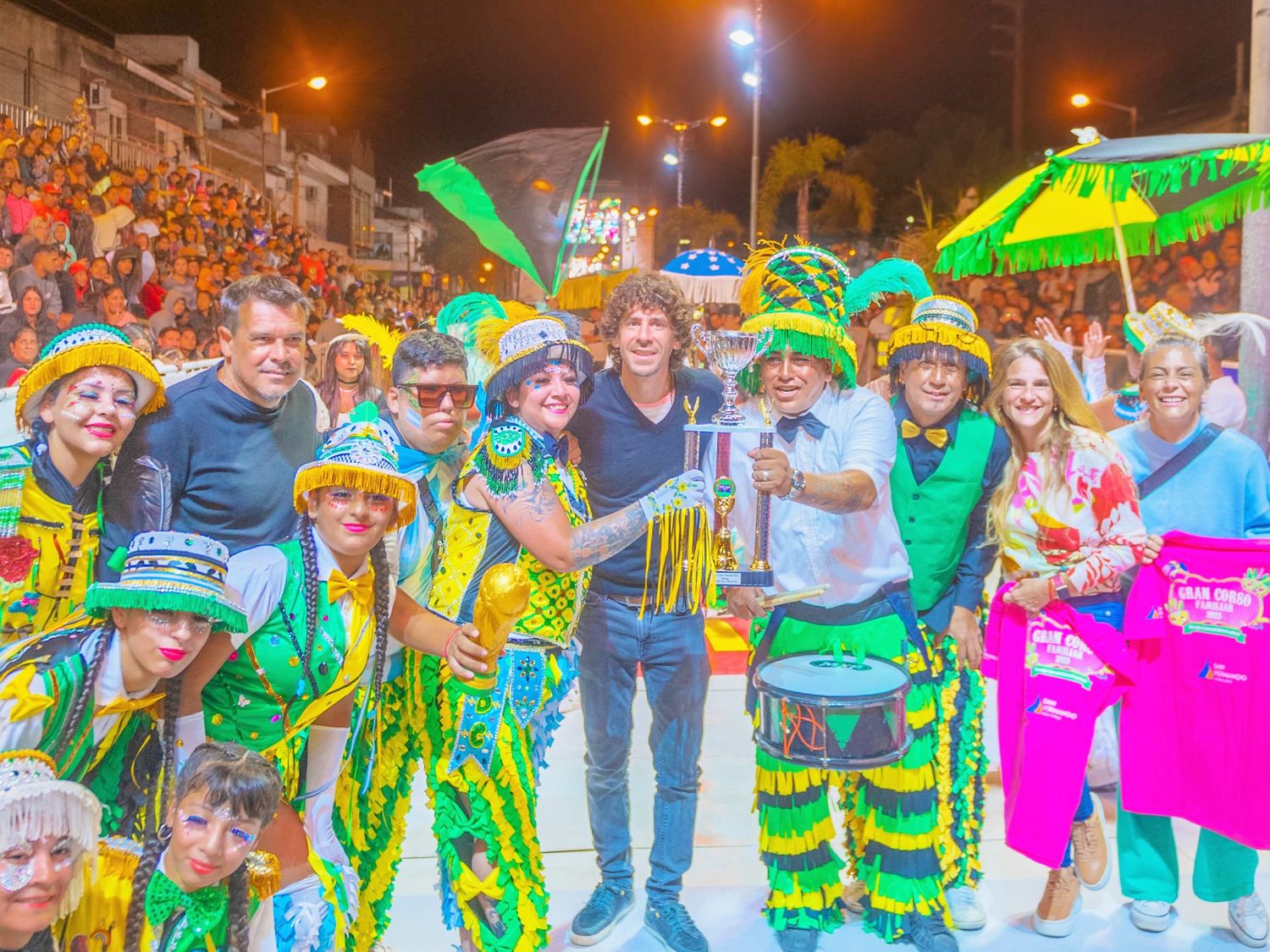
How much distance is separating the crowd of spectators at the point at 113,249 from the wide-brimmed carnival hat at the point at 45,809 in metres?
4.51

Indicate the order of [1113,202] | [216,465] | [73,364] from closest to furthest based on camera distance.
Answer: [73,364] → [216,465] → [1113,202]

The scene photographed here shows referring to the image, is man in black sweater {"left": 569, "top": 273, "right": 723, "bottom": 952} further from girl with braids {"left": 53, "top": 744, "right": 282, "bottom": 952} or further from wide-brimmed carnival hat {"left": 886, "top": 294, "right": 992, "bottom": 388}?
girl with braids {"left": 53, "top": 744, "right": 282, "bottom": 952}

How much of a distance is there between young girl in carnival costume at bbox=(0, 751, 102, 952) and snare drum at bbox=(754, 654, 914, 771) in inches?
70.7

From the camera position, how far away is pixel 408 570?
2.96 metres

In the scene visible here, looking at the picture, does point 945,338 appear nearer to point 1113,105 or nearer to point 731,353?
point 731,353

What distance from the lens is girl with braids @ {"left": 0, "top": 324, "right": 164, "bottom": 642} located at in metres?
2.71

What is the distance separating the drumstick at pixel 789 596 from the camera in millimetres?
3137

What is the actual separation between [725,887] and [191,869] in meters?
2.13

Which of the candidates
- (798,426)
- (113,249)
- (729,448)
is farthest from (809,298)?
(113,249)

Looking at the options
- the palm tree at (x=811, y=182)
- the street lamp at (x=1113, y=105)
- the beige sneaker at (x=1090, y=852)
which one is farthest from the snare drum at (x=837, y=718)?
the palm tree at (x=811, y=182)

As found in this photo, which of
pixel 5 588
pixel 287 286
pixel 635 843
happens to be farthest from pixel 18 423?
pixel 635 843

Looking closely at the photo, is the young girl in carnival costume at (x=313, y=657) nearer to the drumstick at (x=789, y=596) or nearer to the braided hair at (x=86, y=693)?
the braided hair at (x=86, y=693)

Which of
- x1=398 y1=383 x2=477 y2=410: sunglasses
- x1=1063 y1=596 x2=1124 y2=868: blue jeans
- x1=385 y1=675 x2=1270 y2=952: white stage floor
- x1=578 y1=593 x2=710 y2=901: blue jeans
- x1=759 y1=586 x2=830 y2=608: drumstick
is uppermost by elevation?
x1=398 y1=383 x2=477 y2=410: sunglasses

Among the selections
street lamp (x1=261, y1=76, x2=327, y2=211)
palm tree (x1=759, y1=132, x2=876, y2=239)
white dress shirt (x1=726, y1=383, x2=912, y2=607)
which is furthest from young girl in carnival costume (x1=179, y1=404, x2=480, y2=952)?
palm tree (x1=759, y1=132, x2=876, y2=239)
